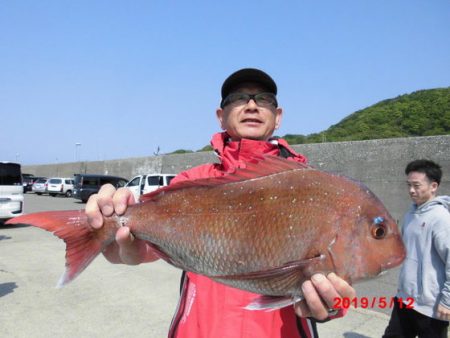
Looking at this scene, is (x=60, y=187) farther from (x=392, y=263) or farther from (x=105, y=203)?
(x=392, y=263)

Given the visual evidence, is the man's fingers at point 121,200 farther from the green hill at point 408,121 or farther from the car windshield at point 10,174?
the green hill at point 408,121

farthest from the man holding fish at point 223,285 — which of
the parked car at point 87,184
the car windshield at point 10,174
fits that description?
the parked car at point 87,184

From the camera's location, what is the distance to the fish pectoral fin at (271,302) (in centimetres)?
143

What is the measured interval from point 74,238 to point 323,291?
3.81ft

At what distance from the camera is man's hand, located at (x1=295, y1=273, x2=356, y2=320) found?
138 cm

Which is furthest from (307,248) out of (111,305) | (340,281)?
(111,305)

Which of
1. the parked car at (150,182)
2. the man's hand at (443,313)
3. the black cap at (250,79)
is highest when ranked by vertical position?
the black cap at (250,79)

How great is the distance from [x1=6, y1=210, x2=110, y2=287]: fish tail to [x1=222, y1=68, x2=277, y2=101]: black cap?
123 centimetres

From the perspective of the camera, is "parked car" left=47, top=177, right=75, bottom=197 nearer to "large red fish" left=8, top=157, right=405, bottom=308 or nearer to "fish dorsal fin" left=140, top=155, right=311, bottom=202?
"large red fish" left=8, top=157, right=405, bottom=308

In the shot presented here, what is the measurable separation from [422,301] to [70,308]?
420 centimetres

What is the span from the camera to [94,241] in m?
1.75

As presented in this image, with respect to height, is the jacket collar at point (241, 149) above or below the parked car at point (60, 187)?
→ above

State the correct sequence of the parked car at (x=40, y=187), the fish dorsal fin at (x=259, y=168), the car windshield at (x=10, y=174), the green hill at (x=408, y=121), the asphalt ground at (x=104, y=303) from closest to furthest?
the fish dorsal fin at (x=259, y=168), the asphalt ground at (x=104, y=303), the car windshield at (x=10, y=174), the green hill at (x=408, y=121), the parked car at (x=40, y=187)

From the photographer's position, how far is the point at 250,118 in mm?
2242
